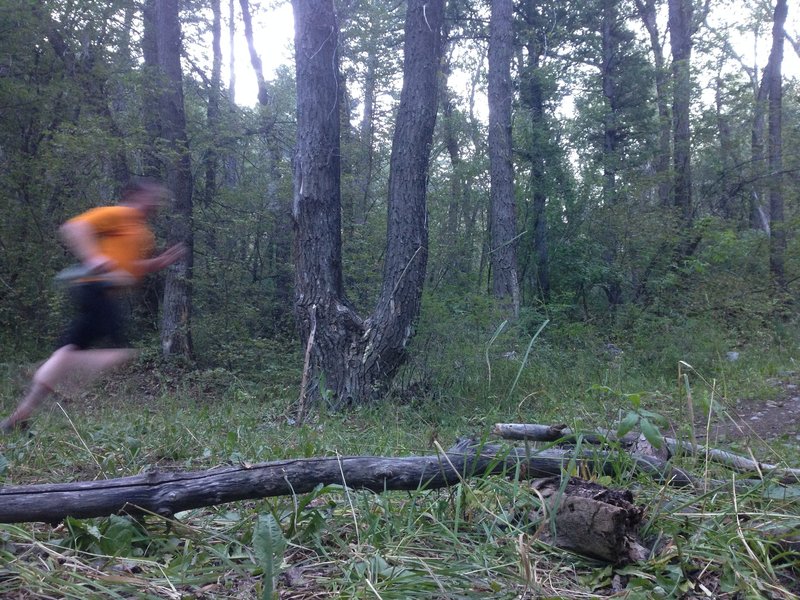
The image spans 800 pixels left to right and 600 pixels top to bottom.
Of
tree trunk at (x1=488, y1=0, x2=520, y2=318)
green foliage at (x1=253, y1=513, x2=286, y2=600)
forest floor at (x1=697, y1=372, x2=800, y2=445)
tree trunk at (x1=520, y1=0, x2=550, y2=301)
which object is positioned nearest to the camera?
green foliage at (x1=253, y1=513, x2=286, y2=600)

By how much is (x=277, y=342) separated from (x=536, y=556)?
9.51m

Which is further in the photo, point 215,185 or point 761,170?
point 761,170

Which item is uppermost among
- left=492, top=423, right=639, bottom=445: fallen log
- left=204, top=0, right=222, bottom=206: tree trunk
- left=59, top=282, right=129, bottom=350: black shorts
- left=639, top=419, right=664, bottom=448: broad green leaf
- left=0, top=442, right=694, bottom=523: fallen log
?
left=204, top=0, right=222, bottom=206: tree trunk

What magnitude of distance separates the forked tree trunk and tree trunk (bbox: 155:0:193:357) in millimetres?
4279

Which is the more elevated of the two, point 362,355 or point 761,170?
point 761,170

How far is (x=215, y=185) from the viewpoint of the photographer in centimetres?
1373

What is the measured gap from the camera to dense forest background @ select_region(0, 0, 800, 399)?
11461 millimetres

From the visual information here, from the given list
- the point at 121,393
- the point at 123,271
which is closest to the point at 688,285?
the point at 121,393

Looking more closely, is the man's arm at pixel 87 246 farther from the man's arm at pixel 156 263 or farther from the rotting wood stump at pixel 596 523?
the rotting wood stump at pixel 596 523

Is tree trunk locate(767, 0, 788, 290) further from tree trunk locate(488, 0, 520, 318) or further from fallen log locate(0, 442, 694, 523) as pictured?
fallen log locate(0, 442, 694, 523)

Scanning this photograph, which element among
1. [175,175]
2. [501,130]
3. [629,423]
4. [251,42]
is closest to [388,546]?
[629,423]

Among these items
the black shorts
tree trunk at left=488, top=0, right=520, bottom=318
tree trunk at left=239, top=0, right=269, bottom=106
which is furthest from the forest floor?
tree trunk at left=239, top=0, right=269, bottom=106

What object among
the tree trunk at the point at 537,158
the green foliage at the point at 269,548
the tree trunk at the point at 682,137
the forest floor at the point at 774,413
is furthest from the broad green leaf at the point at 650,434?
the tree trunk at the point at 537,158

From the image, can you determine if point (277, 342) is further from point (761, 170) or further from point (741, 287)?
point (761, 170)
